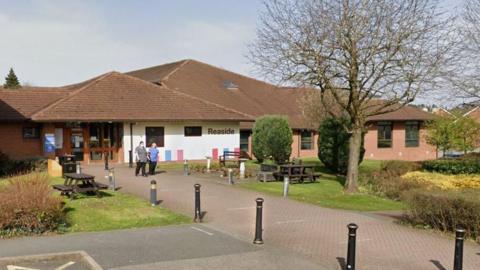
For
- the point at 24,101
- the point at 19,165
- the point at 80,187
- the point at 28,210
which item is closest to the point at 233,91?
the point at 24,101

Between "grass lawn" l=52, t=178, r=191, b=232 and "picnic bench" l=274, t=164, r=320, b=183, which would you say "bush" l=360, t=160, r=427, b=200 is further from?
"grass lawn" l=52, t=178, r=191, b=232

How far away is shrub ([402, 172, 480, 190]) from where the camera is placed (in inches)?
768

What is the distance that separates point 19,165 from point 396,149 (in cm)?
3131

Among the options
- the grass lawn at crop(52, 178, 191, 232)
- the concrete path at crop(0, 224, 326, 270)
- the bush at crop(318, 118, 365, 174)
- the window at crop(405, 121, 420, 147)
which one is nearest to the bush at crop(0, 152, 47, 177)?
the grass lawn at crop(52, 178, 191, 232)

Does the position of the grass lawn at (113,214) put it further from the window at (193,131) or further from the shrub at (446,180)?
the window at (193,131)

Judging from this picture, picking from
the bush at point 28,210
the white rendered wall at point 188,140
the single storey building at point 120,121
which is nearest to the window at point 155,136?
the single storey building at point 120,121

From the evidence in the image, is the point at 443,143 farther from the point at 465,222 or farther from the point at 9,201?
the point at 9,201

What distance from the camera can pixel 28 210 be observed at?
1082 cm

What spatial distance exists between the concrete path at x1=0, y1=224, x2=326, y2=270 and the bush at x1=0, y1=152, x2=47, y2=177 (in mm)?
12515

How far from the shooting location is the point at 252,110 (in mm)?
39562

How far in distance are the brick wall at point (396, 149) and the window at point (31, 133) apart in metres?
25.5

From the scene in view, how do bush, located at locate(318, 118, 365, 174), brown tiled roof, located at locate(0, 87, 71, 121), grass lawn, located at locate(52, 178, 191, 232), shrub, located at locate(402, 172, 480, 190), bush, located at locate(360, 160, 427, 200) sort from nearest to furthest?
1. grass lawn, located at locate(52, 178, 191, 232)
2. bush, located at locate(360, 160, 427, 200)
3. shrub, located at locate(402, 172, 480, 190)
4. bush, located at locate(318, 118, 365, 174)
5. brown tiled roof, located at locate(0, 87, 71, 121)

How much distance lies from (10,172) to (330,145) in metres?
15.0

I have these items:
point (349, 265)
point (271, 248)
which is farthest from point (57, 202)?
point (349, 265)
